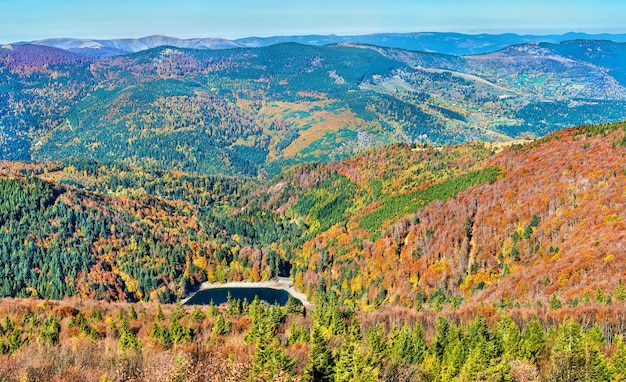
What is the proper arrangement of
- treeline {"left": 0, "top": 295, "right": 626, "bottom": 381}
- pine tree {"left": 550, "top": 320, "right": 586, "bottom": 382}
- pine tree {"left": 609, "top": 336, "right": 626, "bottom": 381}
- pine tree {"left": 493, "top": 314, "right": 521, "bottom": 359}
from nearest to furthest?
treeline {"left": 0, "top": 295, "right": 626, "bottom": 381} → pine tree {"left": 550, "top": 320, "right": 586, "bottom": 382} → pine tree {"left": 609, "top": 336, "right": 626, "bottom": 381} → pine tree {"left": 493, "top": 314, "right": 521, "bottom": 359}

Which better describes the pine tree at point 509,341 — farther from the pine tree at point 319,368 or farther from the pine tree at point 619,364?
the pine tree at point 319,368

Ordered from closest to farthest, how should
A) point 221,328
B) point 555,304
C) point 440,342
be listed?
point 440,342
point 221,328
point 555,304

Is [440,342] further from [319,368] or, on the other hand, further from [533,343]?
[319,368]

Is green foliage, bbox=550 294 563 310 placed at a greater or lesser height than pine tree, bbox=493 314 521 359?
lesser

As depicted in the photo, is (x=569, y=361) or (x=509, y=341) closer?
(x=569, y=361)

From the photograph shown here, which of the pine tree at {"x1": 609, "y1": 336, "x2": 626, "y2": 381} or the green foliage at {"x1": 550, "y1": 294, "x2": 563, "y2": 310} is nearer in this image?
the pine tree at {"x1": 609, "y1": 336, "x2": 626, "y2": 381}


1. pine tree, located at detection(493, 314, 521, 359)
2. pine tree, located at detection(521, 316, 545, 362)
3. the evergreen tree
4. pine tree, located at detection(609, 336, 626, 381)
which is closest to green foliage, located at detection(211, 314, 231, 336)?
the evergreen tree

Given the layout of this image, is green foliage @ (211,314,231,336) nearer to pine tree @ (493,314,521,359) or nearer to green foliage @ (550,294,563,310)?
pine tree @ (493,314,521,359)

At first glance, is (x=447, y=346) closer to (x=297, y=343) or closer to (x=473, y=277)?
(x=297, y=343)

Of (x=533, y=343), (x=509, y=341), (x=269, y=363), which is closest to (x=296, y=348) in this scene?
(x=269, y=363)

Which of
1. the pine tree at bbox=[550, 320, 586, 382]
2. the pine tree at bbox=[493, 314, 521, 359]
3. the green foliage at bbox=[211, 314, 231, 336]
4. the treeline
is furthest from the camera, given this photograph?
the green foliage at bbox=[211, 314, 231, 336]

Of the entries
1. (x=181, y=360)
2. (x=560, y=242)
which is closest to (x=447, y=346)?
(x=181, y=360)

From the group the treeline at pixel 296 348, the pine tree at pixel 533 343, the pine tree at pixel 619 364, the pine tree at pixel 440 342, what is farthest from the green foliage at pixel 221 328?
the pine tree at pixel 619 364
